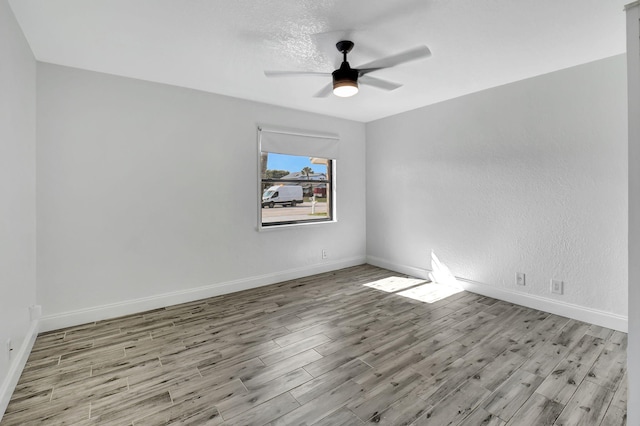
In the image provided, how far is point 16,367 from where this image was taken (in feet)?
6.47

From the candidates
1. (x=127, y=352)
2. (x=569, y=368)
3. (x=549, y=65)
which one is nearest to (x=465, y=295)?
(x=569, y=368)

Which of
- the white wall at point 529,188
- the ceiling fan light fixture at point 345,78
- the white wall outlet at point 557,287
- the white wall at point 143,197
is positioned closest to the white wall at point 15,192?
the white wall at point 143,197

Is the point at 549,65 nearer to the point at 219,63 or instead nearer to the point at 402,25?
the point at 402,25

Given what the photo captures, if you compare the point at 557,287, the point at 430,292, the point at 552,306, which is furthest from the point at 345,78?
the point at 552,306

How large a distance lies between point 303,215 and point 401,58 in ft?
9.19

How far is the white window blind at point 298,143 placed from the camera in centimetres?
395

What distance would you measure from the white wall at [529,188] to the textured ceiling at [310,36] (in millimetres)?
352

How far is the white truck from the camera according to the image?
4172mm

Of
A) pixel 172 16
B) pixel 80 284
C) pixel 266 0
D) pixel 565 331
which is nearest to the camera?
pixel 266 0

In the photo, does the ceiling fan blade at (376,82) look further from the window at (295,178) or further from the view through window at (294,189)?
the view through window at (294,189)

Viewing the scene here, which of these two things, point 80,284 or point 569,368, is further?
point 80,284

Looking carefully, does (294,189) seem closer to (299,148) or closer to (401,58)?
(299,148)

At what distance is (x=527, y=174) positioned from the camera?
315 cm

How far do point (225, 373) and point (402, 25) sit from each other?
9.28ft
